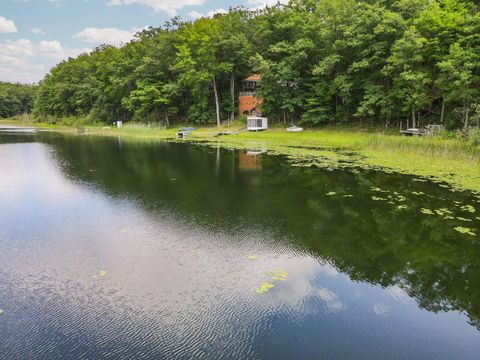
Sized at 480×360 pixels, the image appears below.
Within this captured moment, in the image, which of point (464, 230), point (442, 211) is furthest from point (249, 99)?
point (464, 230)

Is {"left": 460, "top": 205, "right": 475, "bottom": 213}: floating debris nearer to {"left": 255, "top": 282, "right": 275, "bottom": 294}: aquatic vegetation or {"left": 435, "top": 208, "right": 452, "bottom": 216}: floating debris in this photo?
{"left": 435, "top": 208, "right": 452, "bottom": 216}: floating debris

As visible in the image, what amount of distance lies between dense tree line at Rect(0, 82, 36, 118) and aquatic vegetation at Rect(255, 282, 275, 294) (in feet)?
386

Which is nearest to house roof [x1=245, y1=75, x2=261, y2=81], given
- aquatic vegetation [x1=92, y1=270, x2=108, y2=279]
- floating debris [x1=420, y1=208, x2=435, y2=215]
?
floating debris [x1=420, y1=208, x2=435, y2=215]

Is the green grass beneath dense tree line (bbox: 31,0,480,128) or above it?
beneath

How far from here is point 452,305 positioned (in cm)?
629

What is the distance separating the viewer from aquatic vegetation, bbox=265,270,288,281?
6.93 m

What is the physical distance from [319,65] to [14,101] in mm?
100425

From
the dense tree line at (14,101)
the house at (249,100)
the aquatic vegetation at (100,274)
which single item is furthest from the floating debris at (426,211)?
the dense tree line at (14,101)

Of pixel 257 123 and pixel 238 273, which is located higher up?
pixel 257 123

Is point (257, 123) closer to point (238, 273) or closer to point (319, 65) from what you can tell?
point (319, 65)

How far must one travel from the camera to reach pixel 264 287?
21.6ft

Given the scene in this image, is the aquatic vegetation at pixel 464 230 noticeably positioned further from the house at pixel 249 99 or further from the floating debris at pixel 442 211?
the house at pixel 249 99

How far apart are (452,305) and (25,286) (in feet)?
25.7

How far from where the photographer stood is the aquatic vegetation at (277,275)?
6.93 metres
